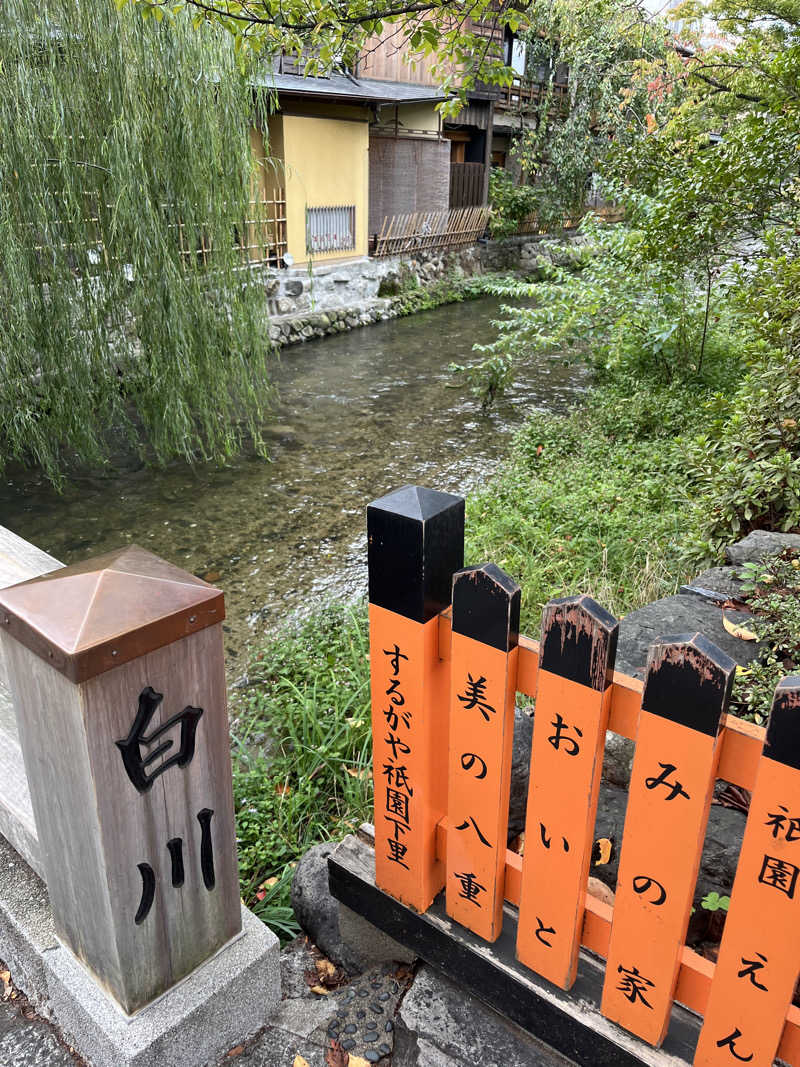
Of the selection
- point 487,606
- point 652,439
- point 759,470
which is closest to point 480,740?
point 487,606

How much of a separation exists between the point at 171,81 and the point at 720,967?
22.4 ft

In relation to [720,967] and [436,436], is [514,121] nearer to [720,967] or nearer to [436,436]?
[436,436]

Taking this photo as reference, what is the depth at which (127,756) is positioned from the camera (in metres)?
1.47

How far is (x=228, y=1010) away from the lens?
1.81 metres

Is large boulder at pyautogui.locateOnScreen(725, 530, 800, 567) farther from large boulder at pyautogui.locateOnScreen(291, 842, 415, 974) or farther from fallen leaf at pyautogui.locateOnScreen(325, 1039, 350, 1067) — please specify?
fallen leaf at pyautogui.locateOnScreen(325, 1039, 350, 1067)

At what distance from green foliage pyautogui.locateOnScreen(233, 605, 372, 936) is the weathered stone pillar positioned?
893 mm

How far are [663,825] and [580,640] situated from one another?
36cm

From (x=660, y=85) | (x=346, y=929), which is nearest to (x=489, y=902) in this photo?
(x=346, y=929)

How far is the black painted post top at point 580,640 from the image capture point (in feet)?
4.40

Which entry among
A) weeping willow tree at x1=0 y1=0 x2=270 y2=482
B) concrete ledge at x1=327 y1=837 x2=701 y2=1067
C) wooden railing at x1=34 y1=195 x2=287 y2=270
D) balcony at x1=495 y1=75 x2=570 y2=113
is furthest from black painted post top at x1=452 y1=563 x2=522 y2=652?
balcony at x1=495 y1=75 x2=570 y2=113

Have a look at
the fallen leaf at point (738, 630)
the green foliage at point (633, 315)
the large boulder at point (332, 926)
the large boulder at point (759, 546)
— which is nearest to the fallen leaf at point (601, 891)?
the large boulder at point (332, 926)

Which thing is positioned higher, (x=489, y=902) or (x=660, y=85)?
(x=660, y=85)

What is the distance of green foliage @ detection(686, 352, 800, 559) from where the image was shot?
3701mm

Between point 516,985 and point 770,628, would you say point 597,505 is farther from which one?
point 516,985
